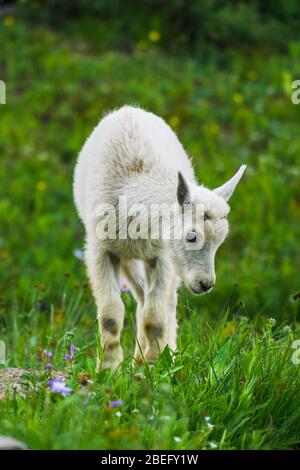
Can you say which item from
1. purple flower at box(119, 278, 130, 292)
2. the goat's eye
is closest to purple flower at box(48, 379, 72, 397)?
the goat's eye

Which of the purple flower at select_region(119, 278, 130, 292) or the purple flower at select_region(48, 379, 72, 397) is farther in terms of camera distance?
the purple flower at select_region(119, 278, 130, 292)

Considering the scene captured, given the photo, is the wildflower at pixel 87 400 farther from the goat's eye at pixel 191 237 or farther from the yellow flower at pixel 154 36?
the yellow flower at pixel 154 36

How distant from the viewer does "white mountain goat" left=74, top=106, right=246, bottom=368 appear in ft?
17.2

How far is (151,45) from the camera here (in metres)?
16.0

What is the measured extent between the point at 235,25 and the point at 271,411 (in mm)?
12052

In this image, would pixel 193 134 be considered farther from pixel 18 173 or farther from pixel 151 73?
pixel 18 173

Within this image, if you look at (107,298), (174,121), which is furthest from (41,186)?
(107,298)

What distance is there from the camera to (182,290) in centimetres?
918

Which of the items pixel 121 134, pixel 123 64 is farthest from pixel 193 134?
pixel 121 134

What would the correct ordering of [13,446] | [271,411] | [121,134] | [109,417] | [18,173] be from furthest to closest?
[18,173] < [121,134] < [271,411] < [109,417] < [13,446]

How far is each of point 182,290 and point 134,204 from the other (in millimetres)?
3819

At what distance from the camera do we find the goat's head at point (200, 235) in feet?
16.2

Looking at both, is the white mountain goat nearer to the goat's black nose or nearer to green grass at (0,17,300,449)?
the goat's black nose

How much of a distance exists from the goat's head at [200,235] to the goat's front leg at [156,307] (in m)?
0.73
